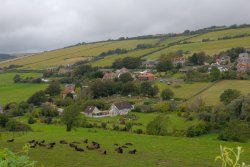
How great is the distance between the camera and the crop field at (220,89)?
69.3 metres

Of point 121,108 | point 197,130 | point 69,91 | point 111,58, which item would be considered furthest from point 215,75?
point 111,58

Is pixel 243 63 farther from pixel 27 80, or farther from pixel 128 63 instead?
pixel 27 80

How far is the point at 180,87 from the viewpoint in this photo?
81.9m

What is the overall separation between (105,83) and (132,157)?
58568 millimetres

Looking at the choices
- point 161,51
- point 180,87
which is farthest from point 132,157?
point 161,51

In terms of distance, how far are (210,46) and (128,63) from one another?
27.9m

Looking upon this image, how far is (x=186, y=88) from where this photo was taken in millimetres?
81000

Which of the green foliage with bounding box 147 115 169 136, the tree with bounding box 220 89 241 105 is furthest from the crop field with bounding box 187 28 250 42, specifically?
the green foliage with bounding box 147 115 169 136

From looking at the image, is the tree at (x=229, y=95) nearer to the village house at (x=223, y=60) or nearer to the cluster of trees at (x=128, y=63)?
the village house at (x=223, y=60)

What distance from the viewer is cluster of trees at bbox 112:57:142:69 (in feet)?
373

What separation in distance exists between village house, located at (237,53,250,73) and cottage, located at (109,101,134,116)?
3179 cm

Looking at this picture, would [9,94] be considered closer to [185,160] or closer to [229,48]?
[229,48]

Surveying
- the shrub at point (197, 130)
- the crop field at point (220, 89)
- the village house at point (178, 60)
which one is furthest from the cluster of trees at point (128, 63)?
the shrub at point (197, 130)

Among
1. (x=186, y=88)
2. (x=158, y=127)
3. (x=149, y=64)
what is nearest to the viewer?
(x=158, y=127)
